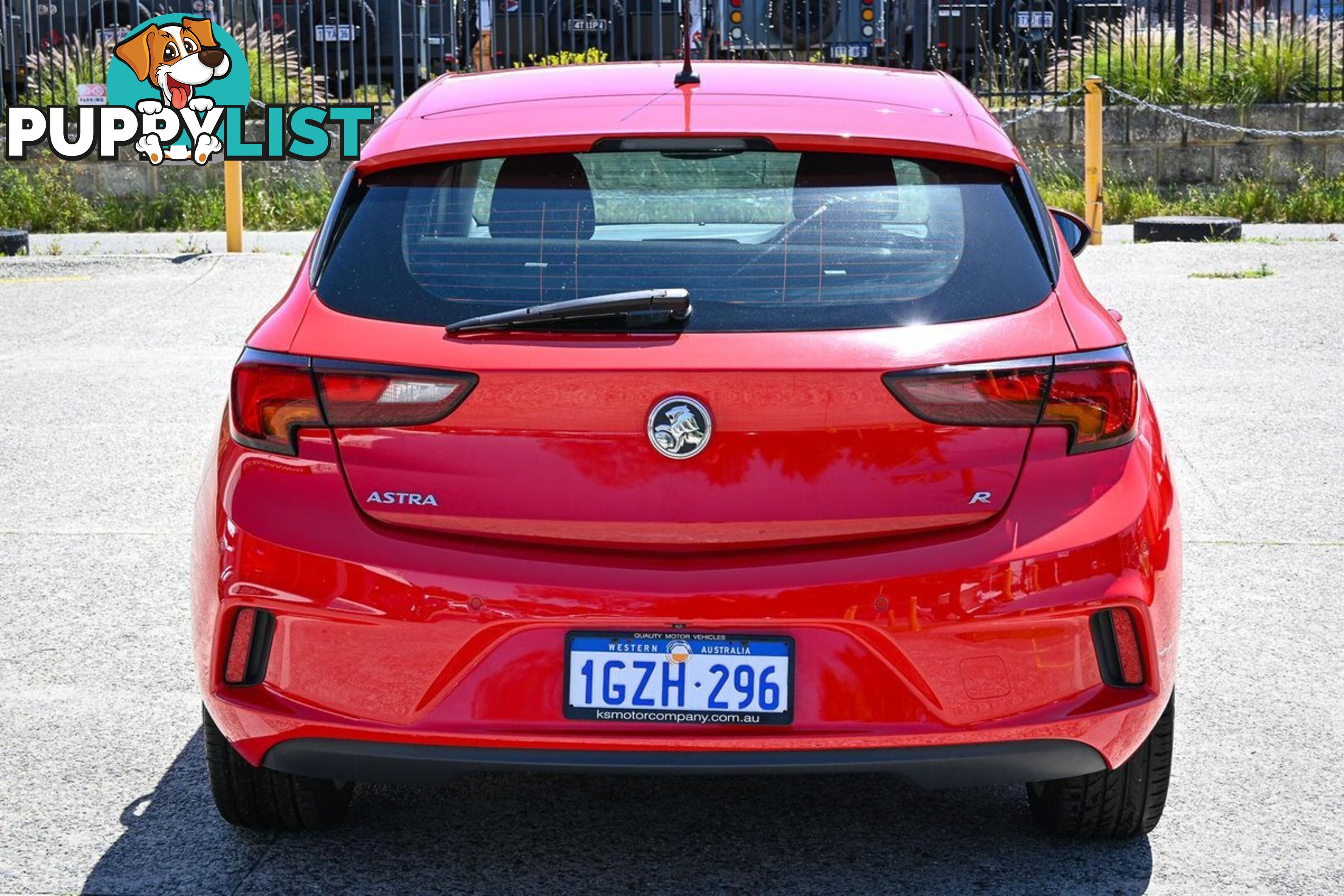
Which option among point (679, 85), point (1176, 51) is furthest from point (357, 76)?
point (679, 85)

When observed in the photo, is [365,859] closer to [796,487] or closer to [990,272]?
[796,487]

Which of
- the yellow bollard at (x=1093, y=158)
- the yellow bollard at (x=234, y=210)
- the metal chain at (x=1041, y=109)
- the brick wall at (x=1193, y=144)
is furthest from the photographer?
the metal chain at (x=1041, y=109)

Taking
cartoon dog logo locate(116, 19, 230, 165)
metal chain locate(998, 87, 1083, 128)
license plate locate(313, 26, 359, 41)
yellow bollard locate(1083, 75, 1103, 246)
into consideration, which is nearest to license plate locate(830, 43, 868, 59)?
metal chain locate(998, 87, 1083, 128)

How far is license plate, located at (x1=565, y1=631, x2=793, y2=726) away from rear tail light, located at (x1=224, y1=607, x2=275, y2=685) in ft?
1.81

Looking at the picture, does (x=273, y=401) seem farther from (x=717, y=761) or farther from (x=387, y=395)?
(x=717, y=761)

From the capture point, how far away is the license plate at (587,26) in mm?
18297

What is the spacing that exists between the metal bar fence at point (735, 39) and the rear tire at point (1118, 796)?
564 inches

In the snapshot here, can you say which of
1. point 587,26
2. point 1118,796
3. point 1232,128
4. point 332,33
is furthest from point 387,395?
point 332,33

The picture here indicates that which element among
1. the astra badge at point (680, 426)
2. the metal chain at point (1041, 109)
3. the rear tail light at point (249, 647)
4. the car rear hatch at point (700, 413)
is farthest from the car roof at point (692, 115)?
the metal chain at point (1041, 109)

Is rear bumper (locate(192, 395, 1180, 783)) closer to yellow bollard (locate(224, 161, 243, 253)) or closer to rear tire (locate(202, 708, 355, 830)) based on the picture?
rear tire (locate(202, 708, 355, 830))

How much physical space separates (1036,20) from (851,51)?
1785 millimetres

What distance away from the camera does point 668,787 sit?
4.16 meters

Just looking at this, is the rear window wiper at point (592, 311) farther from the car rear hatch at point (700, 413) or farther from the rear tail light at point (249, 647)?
the rear tail light at point (249, 647)

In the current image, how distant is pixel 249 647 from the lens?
3.34 m
